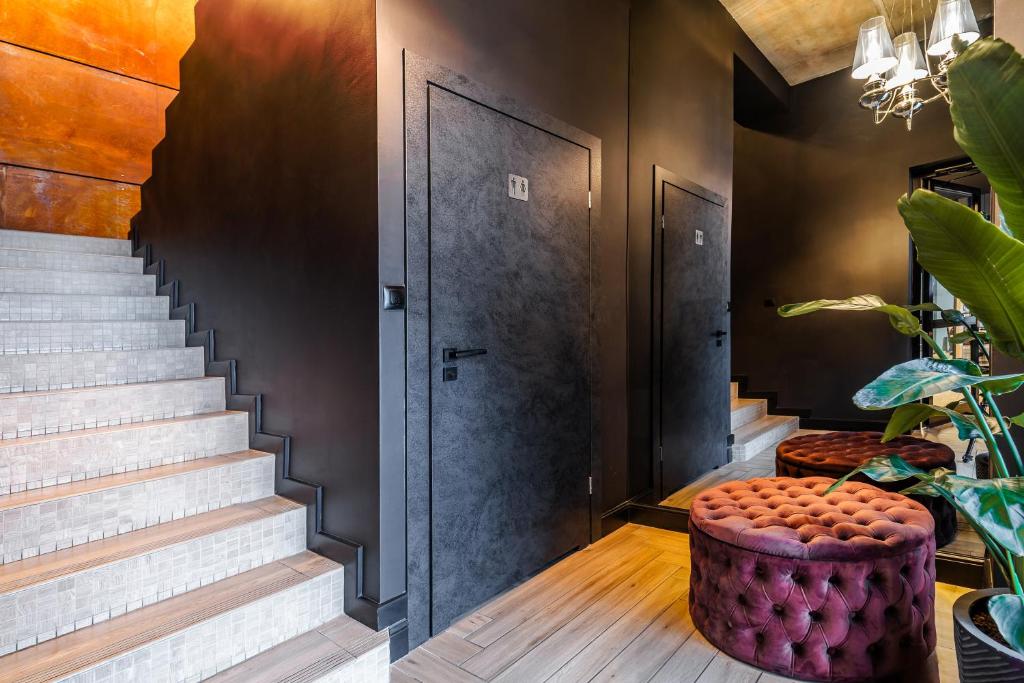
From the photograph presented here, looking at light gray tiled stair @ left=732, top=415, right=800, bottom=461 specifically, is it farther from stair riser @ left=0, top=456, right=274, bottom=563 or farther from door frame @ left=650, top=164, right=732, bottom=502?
stair riser @ left=0, top=456, right=274, bottom=563

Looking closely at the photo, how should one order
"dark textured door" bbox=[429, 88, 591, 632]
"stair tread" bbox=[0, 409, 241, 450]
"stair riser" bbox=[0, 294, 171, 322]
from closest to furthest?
1. "stair tread" bbox=[0, 409, 241, 450]
2. "dark textured door" bbox=[429, 88, 591, 632]
3. "stair riser" bbox=[0, 294, 171, 322]

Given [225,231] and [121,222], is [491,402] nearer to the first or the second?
[225,231]

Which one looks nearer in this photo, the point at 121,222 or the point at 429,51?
the point at 429,51

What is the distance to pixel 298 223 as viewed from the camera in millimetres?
2334

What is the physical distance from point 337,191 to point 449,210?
0.43m

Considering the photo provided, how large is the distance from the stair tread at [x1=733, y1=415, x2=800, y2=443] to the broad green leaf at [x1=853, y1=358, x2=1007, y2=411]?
113 inches

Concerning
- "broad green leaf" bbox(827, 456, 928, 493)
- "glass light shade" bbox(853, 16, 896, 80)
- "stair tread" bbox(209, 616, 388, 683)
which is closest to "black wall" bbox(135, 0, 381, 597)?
"stair tread" bbox(209, 616, 388, 683)

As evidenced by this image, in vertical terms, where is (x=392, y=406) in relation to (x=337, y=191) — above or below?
below

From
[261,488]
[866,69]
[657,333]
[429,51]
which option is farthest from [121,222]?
[866,69]

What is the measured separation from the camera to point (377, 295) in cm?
197

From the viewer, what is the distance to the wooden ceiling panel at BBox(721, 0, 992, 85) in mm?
3414

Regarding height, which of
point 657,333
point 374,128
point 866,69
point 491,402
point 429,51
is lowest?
point 491,402

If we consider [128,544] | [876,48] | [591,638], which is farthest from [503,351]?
[876,48]

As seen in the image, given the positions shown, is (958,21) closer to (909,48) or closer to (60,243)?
(909,48)
